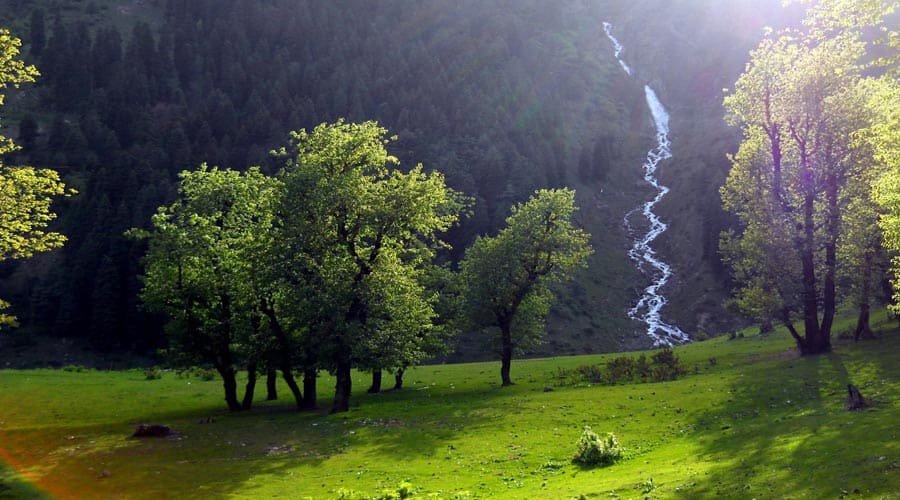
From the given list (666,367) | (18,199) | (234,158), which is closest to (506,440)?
(666,367)

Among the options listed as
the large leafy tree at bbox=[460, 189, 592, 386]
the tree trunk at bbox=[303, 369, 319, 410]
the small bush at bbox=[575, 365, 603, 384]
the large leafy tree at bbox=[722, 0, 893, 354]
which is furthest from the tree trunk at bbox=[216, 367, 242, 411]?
the large leafy tree at bbox=[722, 0, 893, 354]

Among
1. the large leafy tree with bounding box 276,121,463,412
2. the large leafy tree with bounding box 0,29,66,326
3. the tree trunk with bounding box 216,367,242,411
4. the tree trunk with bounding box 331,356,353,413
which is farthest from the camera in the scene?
the tree trunk with bounding box 216,367,242,411

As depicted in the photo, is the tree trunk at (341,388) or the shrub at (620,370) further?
the shrub at (620,370)

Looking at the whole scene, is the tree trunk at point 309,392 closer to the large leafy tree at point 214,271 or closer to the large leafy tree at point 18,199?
the large leafy tree at point 214,271

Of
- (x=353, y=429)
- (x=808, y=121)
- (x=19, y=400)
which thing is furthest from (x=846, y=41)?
(x=19, y=400)

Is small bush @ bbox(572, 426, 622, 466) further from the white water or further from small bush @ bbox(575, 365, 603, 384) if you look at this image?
the white water

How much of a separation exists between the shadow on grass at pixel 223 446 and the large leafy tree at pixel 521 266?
11.7m

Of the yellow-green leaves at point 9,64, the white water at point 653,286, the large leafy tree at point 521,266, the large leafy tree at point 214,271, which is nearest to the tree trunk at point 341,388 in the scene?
the large leafy tree at point 214,271

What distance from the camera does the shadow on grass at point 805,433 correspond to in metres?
21.9

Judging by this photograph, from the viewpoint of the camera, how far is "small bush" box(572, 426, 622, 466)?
30.7 metres

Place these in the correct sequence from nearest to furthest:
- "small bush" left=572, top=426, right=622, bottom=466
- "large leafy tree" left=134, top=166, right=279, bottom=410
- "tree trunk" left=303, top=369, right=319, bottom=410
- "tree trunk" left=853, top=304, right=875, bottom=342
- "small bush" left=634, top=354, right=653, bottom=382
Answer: "small bush" left=572, top=426, right=622, bottom=466
"large leafy tree" left=134, top=166, right=279, bottom=410
"tree trunk" left=303, top=369, right=319, bottom=410
"tree trunk" left=853, top=304, right=875, bottom=342
"small bush" left=634, top=354, right=653, bottom=382

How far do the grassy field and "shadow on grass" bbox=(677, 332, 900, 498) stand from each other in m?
0.10

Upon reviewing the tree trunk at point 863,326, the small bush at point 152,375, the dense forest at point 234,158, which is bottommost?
the small bush at point 152,375

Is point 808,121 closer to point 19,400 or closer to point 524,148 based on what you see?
point 19,400
